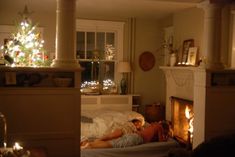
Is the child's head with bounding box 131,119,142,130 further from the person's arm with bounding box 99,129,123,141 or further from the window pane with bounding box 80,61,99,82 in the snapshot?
the window pane with bounding box 80,61,99,82

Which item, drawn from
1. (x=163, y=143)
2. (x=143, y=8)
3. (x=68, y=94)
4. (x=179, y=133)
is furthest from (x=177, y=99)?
(x=68, y=94)

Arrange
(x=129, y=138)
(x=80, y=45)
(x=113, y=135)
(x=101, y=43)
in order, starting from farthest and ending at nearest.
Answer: (x=101, y=43) < (x=80, y=45) < (x=113, y=135) < (x=129, y=138)

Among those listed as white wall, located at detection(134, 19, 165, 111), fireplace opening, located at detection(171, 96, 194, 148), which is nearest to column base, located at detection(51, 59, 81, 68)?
fireplace opening, located at detection(171, 96, 194, 148)

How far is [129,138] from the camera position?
15.9ft

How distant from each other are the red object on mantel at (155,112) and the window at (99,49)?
1.14 meters

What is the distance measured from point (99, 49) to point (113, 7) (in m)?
1.58

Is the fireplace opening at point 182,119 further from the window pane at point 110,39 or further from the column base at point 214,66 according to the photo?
→ the window pane at point 110,39

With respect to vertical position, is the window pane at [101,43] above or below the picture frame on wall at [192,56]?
above

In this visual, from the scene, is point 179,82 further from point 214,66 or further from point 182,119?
point 214,66

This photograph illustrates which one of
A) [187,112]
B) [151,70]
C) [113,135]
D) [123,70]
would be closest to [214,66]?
[187,112]

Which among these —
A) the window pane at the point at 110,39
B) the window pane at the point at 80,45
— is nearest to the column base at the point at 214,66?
the window pane at the point at 110,39

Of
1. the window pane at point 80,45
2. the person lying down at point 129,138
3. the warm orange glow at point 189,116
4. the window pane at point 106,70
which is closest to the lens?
the person lying down at point 129,138

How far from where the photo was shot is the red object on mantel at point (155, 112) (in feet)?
23.7

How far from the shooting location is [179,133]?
619 cm
